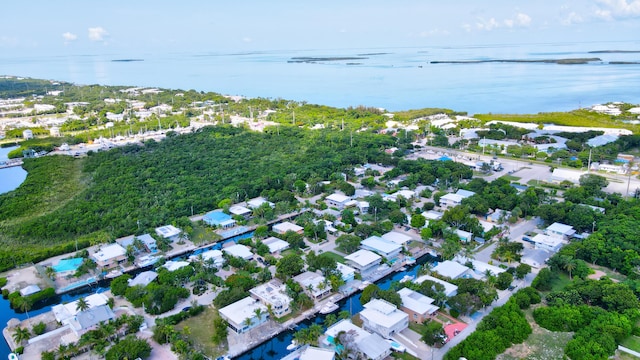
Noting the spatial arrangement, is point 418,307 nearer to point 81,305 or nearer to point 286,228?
point 286,228

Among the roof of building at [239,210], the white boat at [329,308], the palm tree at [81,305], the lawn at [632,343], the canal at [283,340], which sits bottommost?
the canal at [283,340]

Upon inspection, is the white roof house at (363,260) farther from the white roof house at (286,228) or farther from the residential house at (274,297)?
the white roof house at (286,228)

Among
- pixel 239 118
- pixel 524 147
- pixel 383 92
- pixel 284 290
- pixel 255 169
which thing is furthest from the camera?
pixel 383 92

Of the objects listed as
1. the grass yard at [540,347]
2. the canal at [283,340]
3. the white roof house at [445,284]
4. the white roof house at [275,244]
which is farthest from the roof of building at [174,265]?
the grass yard at [540,347]

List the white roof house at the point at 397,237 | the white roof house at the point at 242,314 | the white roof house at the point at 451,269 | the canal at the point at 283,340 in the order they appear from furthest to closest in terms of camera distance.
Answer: the white roof house at the point at 397,237
the white roof house at the point at 451,269
the white roof house at the point at 242,314
the canal at the point at 283,340

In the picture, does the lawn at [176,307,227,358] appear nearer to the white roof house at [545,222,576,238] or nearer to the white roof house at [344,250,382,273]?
the white roof house at [344,250,382,273]

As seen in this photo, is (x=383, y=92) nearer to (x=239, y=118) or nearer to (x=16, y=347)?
(x=239, y=118)

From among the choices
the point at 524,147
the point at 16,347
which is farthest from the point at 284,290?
the point at 524,147

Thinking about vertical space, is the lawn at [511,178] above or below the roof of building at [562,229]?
below
